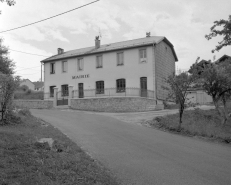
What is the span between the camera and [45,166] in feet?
17.4

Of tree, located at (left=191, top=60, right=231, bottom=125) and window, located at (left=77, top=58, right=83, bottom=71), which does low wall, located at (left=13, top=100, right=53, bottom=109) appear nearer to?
window, located at (left=77, top=58, right=83, bottom=71)

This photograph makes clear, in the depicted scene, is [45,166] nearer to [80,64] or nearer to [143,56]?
[143,56]

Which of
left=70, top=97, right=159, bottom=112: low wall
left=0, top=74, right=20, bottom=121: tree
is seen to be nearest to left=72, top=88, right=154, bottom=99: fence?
left=70, top=97, right=159, bottom=112: low wall

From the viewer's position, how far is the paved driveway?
5.78 metres

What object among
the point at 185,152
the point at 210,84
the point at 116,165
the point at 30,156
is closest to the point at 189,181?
the point at 116,165

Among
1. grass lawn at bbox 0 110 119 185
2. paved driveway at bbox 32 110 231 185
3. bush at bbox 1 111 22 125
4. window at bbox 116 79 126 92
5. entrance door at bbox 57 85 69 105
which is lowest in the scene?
paved driveway at bbox 32 110 231 185

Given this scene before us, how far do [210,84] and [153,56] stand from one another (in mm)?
12186

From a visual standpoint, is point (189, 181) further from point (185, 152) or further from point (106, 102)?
point (106, 102)

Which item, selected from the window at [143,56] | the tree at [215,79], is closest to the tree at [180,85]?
the tree at [215,79]

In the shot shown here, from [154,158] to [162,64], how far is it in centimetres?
2248

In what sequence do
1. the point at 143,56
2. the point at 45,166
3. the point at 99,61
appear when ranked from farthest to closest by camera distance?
the point at 99,61 < the point at 143,56 < the point at 45,166

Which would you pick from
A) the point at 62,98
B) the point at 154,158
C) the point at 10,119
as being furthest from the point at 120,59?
the point at 154,158

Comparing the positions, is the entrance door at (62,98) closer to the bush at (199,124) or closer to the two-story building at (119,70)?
the two-story building at (119,70)

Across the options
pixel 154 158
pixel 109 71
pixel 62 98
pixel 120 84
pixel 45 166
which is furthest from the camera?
pixel 109 71
